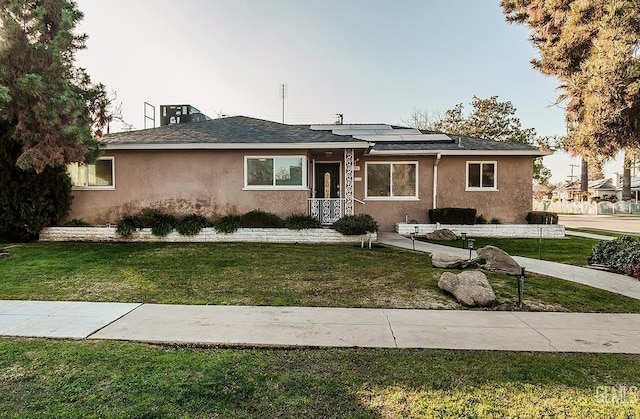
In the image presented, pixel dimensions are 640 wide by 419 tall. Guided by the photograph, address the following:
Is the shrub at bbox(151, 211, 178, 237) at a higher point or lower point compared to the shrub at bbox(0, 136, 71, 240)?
lower

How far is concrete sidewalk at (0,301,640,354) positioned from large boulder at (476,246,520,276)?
98.3 inches

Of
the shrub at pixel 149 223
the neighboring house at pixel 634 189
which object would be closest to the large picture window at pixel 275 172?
the shrub at pixel 149 223

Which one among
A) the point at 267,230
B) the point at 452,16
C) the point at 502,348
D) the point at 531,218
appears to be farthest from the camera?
the point at 452,16

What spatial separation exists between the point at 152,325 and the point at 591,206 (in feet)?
141

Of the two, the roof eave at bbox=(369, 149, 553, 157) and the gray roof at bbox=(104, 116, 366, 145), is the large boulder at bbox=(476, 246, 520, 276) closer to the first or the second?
the gray roof at bbox=(104, 116, 366, 145)

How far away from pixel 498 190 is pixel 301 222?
8.54 metres

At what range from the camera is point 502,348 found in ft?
12.7

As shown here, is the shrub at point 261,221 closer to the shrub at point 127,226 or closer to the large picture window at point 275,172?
the large picture window at point 275,172

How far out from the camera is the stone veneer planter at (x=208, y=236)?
1197 centimetres

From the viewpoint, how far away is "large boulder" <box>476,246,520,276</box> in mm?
7605

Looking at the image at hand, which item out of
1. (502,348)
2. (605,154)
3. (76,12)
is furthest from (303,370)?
(76,12)

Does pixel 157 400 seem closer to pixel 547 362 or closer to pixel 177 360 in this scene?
pixel 177 360

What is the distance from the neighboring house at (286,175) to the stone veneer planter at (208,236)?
82 centimetres

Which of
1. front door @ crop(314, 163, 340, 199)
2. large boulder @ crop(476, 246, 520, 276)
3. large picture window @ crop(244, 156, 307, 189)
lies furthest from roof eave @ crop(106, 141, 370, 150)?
large boulder @ crop(476, 246, 520, 276)
